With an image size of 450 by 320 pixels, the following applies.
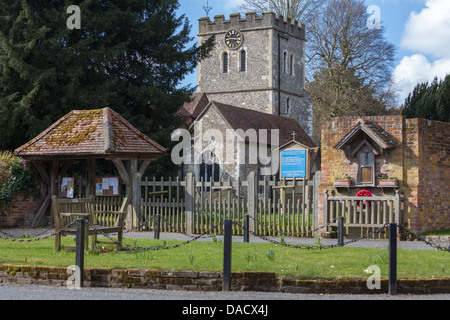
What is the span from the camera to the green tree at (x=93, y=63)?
2364cm

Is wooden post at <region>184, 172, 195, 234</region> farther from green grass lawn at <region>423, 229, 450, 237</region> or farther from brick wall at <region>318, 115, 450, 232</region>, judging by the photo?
green grass lawn at <region>423, 229, 450, 237</region>

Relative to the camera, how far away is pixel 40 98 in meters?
23.8

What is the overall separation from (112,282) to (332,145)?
9.98 meters

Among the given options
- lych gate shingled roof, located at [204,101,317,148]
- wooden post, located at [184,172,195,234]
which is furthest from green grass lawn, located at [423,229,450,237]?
lych gate shingled roof, located at [204,101,317,148]

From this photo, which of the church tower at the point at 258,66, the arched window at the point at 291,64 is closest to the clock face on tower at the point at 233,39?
the church tower at the point at 258,66

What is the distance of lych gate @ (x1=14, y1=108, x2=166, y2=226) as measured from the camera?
1936cm

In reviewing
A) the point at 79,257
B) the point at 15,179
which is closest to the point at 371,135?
the point at 79,257

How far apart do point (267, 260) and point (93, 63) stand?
16418mm

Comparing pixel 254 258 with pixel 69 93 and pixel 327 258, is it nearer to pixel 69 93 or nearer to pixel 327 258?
pixel 327 258

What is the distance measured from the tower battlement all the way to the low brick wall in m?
46.3

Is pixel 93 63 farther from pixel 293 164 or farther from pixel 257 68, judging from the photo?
pixel 257 68

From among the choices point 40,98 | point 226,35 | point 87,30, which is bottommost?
point 40,98

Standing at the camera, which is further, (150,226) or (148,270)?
(150,226)
